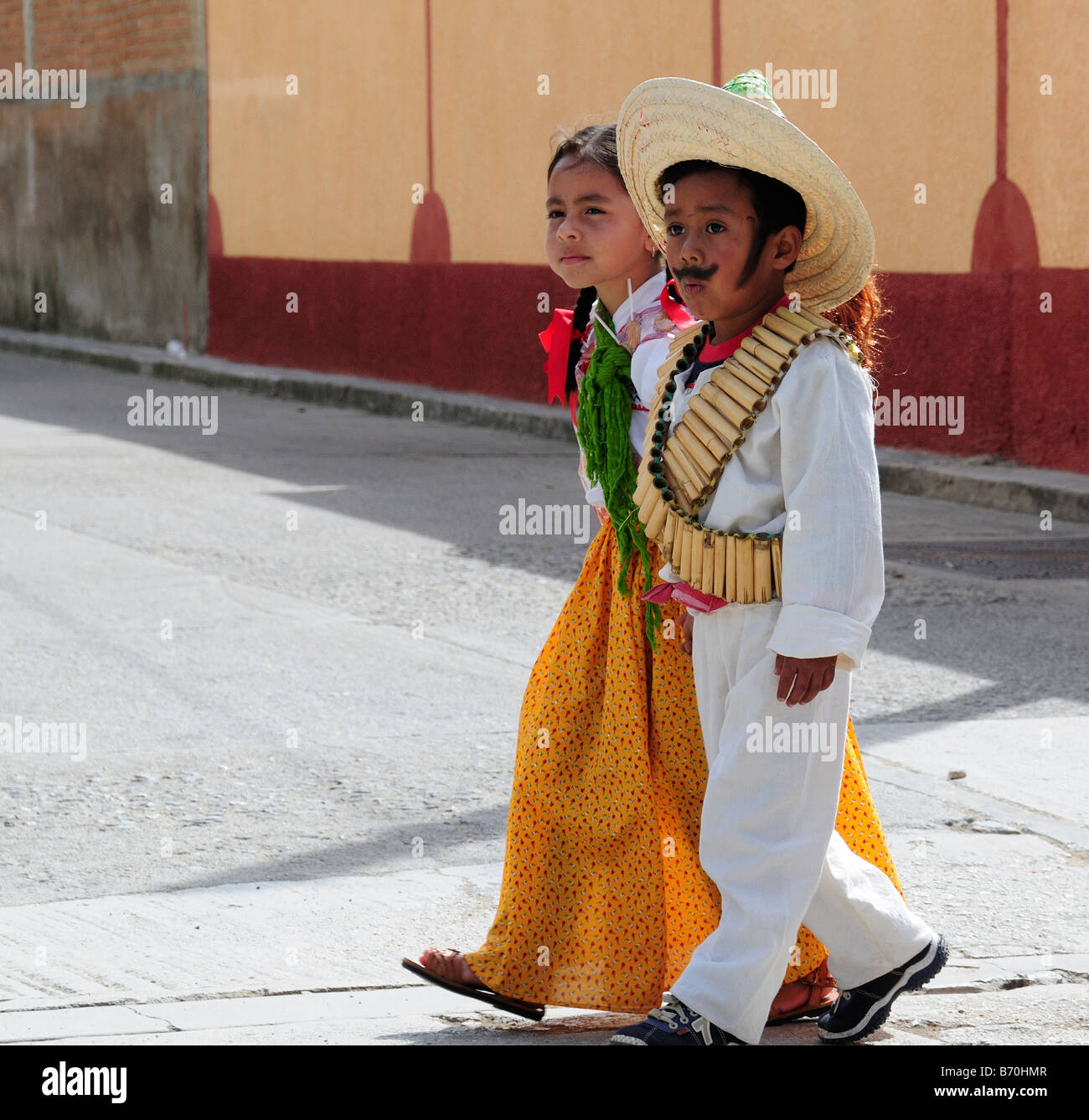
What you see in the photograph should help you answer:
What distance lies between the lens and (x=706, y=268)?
344cm

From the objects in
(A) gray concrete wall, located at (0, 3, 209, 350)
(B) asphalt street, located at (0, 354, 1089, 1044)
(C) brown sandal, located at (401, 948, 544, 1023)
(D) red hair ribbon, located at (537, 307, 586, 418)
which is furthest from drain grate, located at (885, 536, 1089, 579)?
(A) gray concrete wall, located at (0, 3, 209, 350)

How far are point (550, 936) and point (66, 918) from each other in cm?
121

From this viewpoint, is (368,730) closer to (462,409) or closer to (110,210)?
(462,409)

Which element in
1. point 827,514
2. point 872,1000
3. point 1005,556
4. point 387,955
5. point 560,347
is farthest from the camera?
point 1005,556

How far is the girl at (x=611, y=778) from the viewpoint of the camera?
3695 millimetres

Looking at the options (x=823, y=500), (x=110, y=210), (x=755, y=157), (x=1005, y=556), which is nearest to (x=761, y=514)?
(x=823, y=500)

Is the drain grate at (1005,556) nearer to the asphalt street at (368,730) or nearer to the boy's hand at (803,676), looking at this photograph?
the asphalt street at (368,730)

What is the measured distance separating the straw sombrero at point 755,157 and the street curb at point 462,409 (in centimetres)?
718

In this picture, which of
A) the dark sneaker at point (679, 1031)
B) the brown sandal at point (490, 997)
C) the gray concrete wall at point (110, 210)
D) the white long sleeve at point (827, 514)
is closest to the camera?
the white long sleeve at point (827, 514)

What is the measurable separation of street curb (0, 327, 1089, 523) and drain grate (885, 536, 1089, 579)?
0.87 m

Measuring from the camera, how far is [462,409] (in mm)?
15641

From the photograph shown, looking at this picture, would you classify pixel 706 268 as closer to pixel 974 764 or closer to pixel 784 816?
pixel 784 816

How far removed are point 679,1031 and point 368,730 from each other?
283 centimetres

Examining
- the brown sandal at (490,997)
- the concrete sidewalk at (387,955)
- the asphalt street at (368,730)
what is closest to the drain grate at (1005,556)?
the asphalt street at (368,730)
